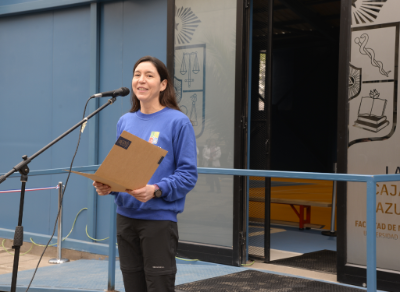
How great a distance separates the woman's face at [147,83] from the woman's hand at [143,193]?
406 millimetres

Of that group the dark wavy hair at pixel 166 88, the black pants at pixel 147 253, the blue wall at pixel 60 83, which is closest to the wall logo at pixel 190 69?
the blue wall at pixel 60 83

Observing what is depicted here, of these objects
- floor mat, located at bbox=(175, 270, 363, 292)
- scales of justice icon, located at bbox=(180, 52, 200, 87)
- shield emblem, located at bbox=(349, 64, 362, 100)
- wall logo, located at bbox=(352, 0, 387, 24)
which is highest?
wall logo, located at bbox=(352, 0, 387, 24)

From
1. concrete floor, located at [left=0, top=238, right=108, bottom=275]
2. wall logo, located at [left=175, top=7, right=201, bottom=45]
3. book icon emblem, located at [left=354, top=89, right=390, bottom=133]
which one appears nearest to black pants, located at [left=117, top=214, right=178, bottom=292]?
book icon emblem, located at [left=354, top=89, right=390, bottom=133]

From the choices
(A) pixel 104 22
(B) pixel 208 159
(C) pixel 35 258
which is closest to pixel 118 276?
(B) pixel 208 159

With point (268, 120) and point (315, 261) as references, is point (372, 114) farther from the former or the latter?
point (315, 261)

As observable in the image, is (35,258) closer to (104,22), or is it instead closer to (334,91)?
(104,22)

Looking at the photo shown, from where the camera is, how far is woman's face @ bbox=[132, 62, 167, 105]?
2.08m

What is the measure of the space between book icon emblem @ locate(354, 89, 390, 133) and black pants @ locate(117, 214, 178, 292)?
88.5 inches

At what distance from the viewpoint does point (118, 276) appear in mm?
Result: 3643

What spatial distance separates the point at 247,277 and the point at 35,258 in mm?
3360

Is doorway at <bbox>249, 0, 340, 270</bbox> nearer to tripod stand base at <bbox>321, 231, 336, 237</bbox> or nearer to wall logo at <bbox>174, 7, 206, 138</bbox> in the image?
tripod stand base at <bbox>321, 231, 336, 237</bbox>

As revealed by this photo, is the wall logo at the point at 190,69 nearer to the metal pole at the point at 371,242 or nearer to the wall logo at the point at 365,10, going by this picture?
the wall logo at the point at 365,10

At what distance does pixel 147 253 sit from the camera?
1.95 meters

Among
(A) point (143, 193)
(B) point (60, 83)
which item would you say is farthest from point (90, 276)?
(B) point (60, 83)
